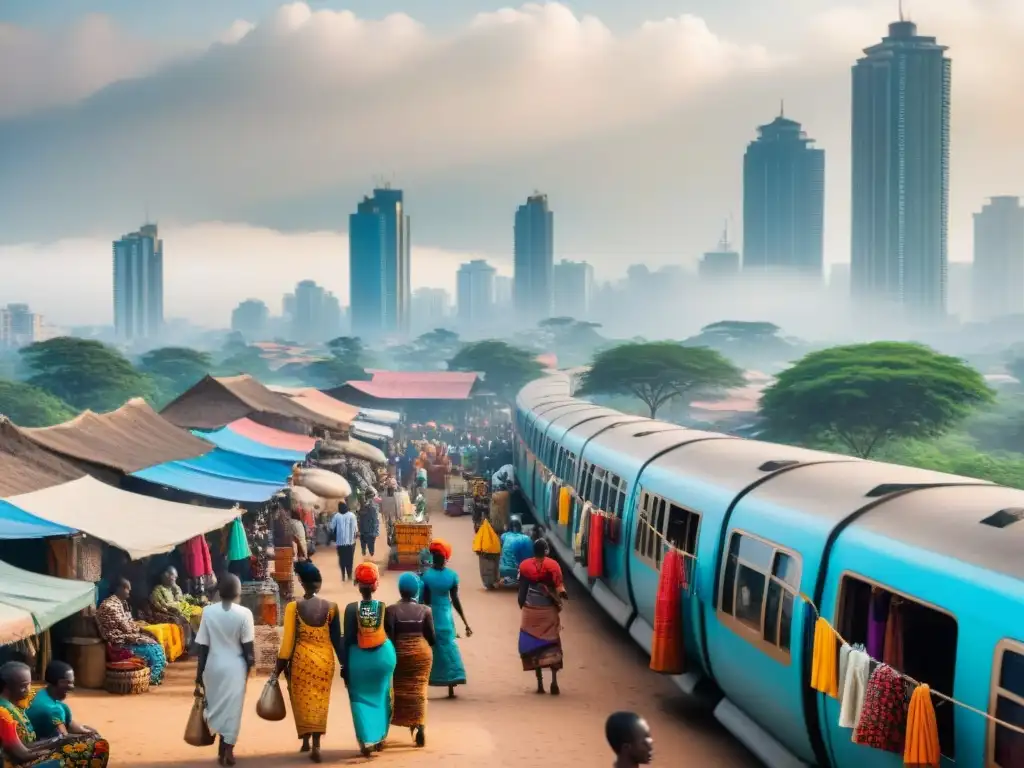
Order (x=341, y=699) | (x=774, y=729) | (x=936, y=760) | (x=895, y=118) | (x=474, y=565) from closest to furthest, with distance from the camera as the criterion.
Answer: (x=936, y=760) < (x=774, y=729) < (x=341, y=699) < (x=474, y=565) < (x=895, y=118)

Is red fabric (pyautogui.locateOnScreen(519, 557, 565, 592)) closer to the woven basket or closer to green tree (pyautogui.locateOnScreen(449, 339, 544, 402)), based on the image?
the woven basket

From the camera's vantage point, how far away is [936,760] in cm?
625

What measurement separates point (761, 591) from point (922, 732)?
2.77 metres

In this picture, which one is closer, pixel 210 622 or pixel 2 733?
pixel 2 733

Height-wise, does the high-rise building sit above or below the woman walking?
above

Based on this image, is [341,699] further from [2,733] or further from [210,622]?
[2,733]

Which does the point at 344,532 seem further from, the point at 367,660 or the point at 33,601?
the point at 367,660

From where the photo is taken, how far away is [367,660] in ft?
29.9

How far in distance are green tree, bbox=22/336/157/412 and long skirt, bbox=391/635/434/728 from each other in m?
79.1

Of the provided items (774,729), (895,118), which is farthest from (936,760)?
(895,118)

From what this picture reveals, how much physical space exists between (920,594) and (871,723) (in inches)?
28.7

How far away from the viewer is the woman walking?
1130 cm

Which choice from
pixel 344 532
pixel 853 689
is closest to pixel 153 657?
pixel 344 532

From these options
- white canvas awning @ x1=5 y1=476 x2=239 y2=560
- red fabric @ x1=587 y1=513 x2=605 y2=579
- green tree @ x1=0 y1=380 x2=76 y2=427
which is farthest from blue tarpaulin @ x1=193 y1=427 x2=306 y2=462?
green tree @ x1=0 y1=380 x2=76 y2=427
